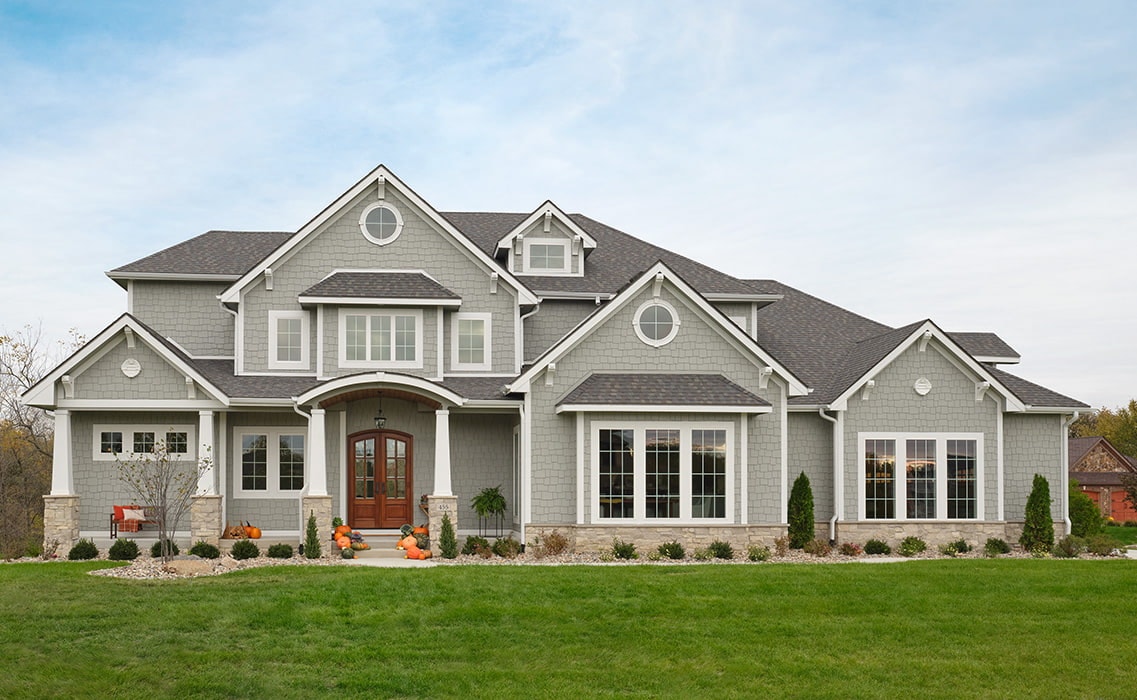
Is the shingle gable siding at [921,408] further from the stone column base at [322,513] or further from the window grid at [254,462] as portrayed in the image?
the window grid at [254,462]

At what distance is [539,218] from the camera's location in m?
24.7

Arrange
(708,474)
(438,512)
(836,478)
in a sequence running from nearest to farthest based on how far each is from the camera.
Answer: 1. (438,512)
2. (708,474)
3. (836,478)

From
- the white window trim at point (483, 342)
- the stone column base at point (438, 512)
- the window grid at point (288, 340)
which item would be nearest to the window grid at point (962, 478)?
the white window trim at point (483, 342)

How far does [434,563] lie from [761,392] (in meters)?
7.69

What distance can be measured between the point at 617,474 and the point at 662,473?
910mm

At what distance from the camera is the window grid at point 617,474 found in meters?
20.4

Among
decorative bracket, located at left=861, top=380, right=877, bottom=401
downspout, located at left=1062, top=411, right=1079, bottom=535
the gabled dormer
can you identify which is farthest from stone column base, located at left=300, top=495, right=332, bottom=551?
downspout, located at left=1062, top=411, right=1079, bottom=535

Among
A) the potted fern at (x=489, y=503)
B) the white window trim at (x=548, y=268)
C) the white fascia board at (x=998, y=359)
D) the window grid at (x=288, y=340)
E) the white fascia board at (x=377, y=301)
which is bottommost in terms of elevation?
the potted fern at (x=489, y=503)

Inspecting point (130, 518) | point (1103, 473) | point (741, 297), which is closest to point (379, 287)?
point (130, 518)

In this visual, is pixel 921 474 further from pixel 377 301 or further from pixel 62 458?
pixel 62 458

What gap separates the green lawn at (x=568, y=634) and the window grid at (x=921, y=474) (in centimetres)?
539

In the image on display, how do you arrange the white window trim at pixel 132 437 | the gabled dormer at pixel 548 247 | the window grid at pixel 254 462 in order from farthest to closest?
the gabled dormer at pixel 548 247, the window grid at pixel 254 462, the white window trim at pixel 132 437

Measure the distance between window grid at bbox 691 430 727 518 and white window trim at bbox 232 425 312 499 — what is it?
27.6 ft

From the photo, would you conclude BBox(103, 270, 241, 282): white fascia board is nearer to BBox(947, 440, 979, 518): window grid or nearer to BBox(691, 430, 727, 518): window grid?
BBox(691, 430, 727, 518): window grid
